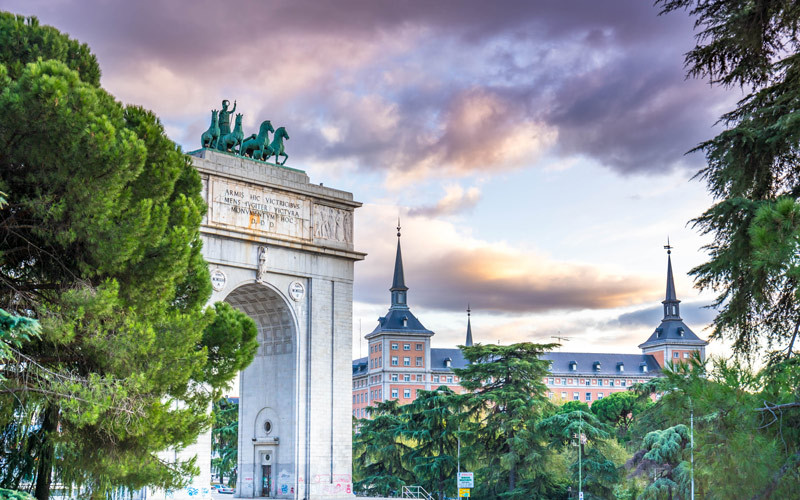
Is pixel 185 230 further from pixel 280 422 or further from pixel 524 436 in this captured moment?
pixel 524 436

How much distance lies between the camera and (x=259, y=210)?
34.0m

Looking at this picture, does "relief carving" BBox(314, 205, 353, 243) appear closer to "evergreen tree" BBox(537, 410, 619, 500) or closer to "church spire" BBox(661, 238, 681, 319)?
"evergreen tree" BBox(537, 410, 619, 500)

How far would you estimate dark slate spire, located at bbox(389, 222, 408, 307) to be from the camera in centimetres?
10097

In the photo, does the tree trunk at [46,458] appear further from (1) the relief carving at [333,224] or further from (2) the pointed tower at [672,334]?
(2) the pointed tower at [672,334]

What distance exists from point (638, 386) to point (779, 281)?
1744 inches

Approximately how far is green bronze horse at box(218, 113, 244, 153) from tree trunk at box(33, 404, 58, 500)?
2195cm

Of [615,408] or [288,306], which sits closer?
[288,306]

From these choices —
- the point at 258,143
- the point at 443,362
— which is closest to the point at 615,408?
the point at 443,362

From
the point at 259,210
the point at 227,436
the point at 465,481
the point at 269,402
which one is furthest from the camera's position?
the point at 227,436

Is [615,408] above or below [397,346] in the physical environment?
below

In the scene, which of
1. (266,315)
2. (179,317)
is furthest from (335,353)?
(179,317)

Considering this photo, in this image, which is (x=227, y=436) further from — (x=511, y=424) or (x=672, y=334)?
(x=672, y=334)

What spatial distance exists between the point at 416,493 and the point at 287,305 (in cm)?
1473

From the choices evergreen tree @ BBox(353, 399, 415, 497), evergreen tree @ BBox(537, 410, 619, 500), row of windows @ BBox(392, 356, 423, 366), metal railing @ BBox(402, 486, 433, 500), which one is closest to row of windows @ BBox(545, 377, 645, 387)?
row of windows @ BBox(392, 356, 423, 366)
